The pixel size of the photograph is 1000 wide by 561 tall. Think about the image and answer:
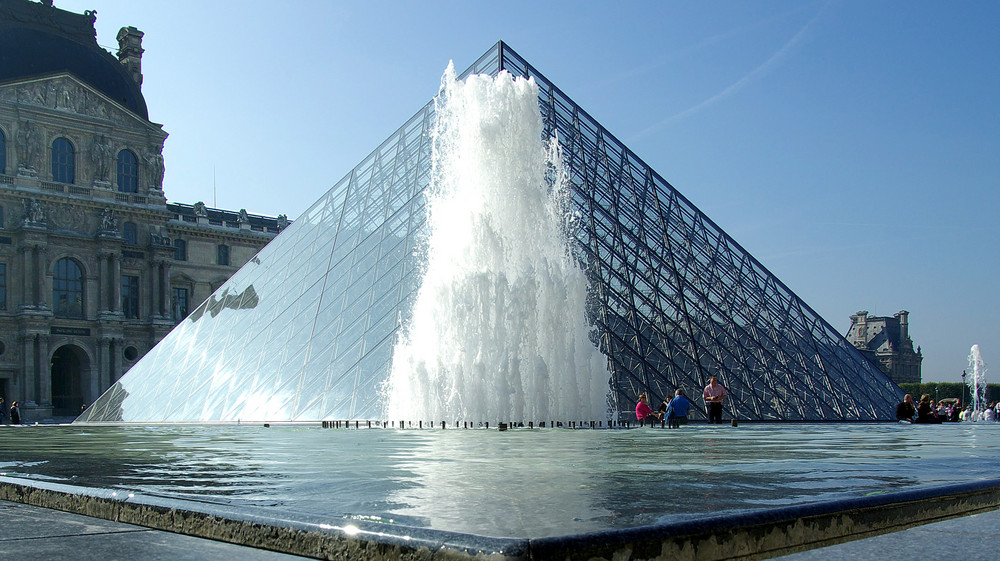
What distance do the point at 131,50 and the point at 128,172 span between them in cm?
Result: 1064

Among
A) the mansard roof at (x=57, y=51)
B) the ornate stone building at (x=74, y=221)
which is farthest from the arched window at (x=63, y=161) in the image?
the mansard roof at (x=57, y=51)

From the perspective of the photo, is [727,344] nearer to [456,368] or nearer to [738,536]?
[456,368]

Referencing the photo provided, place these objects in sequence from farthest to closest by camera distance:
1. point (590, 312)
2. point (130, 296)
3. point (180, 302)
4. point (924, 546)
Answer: point (180, 302), point (130, 296), point (590, 312), point (924, 546)

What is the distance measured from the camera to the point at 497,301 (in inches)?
642

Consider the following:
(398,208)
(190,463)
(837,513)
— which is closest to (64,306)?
(398,208)

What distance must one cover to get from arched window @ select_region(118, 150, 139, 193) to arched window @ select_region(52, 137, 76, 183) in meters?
2.59

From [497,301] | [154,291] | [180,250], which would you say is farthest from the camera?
[180,250]

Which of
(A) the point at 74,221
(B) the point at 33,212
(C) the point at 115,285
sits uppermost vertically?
(B) the point at 33,212

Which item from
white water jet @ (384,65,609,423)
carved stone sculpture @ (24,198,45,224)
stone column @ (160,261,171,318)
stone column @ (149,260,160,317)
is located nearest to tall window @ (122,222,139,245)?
stone column @ (149,260,160,317)

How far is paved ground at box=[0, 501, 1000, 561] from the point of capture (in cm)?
208

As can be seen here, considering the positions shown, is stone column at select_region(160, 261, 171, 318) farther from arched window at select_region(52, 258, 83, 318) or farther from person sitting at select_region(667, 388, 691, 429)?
person sitting at select_region(667, 388, 691, 429)

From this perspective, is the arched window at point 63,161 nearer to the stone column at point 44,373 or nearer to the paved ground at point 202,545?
the stone column at point 44,373

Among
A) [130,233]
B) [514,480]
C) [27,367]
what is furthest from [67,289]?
[514,480]

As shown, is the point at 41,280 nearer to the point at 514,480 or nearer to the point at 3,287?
the point at 3,287
